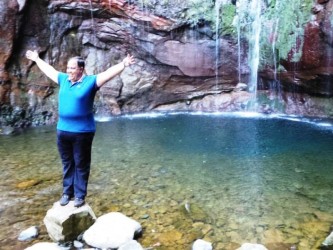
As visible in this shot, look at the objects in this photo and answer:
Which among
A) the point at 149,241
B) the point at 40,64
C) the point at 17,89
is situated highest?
the point at 40,64

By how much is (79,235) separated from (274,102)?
11.0 metres

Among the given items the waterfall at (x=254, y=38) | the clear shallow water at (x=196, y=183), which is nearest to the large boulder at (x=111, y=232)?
the clear shallow water at (x=196, y=183)

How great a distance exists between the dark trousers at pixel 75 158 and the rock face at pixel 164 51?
28.7 ft

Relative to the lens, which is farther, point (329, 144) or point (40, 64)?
point (329, 144)

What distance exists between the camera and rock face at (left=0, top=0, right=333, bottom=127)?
1266 centimetres

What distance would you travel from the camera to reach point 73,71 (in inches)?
173

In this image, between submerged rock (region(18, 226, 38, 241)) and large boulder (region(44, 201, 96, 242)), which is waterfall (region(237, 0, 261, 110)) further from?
submerged rock (region(18, 226, 38, 241))

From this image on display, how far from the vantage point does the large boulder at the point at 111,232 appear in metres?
4.61

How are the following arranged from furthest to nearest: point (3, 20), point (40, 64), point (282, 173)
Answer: point (3, 20) → point (282, 173) → point (40, 64)

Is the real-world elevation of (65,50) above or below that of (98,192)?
above

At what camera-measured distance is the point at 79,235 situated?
189 inches

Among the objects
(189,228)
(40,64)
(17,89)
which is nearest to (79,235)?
(189,228)

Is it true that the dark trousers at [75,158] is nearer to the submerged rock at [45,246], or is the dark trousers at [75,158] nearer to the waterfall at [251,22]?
the submerged rock at [45,246]

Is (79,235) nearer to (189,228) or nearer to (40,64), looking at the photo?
(189,228)
